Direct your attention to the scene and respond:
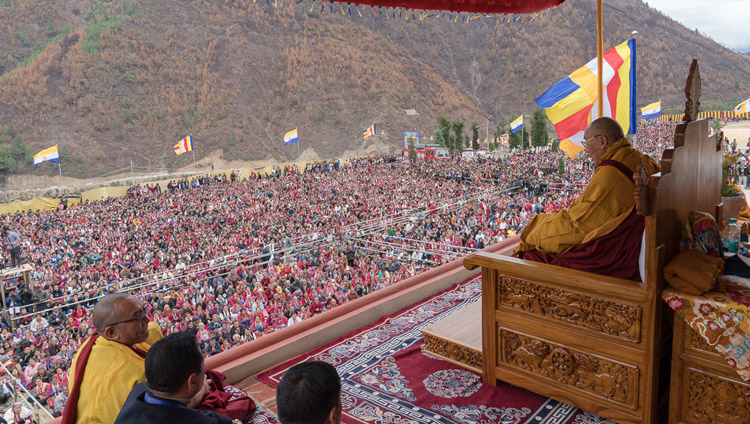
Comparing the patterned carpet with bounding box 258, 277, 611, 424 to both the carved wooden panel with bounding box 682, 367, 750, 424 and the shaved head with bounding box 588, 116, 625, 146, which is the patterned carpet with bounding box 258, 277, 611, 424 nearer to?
the carved wooden panel with bounding box 682, 367, 750, 424

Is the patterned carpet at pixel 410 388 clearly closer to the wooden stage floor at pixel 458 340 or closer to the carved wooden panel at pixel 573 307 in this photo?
the wooden stage floor at pixel 458 340

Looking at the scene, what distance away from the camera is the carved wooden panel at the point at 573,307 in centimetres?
198

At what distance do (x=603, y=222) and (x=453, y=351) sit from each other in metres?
1.10

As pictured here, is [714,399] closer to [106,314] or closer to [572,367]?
[572,367]

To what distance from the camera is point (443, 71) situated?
63000mm

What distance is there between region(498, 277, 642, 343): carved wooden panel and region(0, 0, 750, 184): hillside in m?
37.9

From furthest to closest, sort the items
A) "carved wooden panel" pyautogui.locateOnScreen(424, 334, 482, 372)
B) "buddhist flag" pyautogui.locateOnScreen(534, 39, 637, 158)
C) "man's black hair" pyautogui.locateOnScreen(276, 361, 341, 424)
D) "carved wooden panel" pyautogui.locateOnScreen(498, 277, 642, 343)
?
1. "buddhist flag" pyautogui.locateOnScreen(534, 39, 637, 158)
2. "carved wooden panel" pyautogui.locateOnScreen(424, 334, 482, 372)
3. "carved wooden panel" pyautogui.locateOnScreen(498, 277, 642, 343)
4. "man's black hair" pyautogui.locateOnScreen(276, 361, 341, 424)

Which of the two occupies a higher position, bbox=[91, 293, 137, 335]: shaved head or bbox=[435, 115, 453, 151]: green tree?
bbox=[435, 115, 453, 151]: green tree

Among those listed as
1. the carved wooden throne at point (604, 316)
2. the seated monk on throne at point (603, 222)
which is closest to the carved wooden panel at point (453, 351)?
the carved wooden throne at point (604, 316)

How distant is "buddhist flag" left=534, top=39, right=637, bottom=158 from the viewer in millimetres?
5605

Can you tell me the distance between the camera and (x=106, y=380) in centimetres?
180

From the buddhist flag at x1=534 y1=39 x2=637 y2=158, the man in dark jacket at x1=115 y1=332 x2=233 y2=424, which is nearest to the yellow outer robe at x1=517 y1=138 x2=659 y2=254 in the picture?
the man in dark jacket at x1=115 y1=332 x2=233 y2=424

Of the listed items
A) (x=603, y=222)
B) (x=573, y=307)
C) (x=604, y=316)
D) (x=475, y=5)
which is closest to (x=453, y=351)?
(x=573, y=307)

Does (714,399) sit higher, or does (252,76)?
(252,76)
